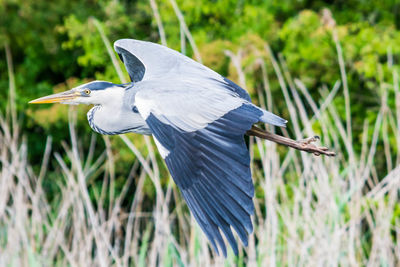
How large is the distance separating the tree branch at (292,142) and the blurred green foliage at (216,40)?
13.5ft

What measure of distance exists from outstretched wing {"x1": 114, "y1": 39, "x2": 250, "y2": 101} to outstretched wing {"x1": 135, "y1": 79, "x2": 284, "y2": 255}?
25 centimetres

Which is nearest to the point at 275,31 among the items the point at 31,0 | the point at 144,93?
the point at 31,0

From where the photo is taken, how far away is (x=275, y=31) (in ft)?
25.2

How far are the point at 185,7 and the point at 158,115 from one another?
224 inches

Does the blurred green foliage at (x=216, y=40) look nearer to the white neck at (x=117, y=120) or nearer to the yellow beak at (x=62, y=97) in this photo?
the yellow beak at (x=62, y=97)

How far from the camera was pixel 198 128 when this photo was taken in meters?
1.94

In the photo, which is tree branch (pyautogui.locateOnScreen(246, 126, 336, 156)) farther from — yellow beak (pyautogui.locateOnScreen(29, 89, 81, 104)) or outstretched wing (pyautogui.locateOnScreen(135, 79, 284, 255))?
yellow beak (pyautogui.locateOnScreen(29, 89, 81, 104))

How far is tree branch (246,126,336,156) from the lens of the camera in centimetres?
231

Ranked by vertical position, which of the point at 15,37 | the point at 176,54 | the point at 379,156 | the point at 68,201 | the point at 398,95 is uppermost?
the point at 15,37

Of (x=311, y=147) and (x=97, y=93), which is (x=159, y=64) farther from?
(x=311, y=147)

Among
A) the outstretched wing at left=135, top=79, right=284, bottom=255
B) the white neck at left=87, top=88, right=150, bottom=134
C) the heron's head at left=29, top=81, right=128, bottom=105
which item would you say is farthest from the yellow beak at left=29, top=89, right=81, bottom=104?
the outstretched wing at left=135, top=79, right=284, bottom=255

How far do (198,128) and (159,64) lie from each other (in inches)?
21.2

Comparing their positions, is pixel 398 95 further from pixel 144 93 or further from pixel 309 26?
pixel 309 26

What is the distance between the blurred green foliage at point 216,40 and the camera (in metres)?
6.85
